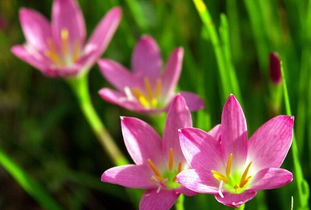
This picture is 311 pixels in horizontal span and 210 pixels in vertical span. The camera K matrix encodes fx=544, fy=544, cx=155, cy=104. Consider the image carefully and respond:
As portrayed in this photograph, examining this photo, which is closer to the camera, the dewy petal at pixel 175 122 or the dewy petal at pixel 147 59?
the dewy petal at pixel 175 122

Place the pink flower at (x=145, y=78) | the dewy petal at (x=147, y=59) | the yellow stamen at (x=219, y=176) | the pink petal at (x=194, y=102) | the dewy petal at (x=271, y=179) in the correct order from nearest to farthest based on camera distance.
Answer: the dewy petal at (x=271, y=179) < the yellow stamen at (x=219, y=176) < the pink petal at (x=194, y=102) < the pink flower at (x=145, y=78) < the dewy petal at (x=147, y=59)

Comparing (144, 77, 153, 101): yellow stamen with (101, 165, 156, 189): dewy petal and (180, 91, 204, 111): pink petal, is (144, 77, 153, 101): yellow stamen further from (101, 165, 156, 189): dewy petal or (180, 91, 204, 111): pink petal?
(101, 165, 156, 189): dewy petal

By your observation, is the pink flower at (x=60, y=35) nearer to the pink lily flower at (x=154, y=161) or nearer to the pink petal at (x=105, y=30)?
the pink petal at (x=105, y=30)

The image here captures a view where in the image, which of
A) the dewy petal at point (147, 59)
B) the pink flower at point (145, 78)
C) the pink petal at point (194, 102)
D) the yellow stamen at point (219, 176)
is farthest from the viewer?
the dewy petal at point (147, 59)

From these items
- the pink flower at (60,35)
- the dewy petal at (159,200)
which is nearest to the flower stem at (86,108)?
the pink flower at (60,35)

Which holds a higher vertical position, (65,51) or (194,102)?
(65,51)

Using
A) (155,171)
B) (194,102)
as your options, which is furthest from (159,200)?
(194,102)

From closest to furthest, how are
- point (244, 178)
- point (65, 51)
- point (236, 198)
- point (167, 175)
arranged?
point (236, 198), point (244, 178), point (167, 175), point (65, 51)

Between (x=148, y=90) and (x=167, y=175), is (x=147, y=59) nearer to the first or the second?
(x=148, y=90)

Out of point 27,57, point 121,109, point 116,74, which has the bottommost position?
point 121,109

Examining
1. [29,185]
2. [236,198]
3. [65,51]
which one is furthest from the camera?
[65,51]
